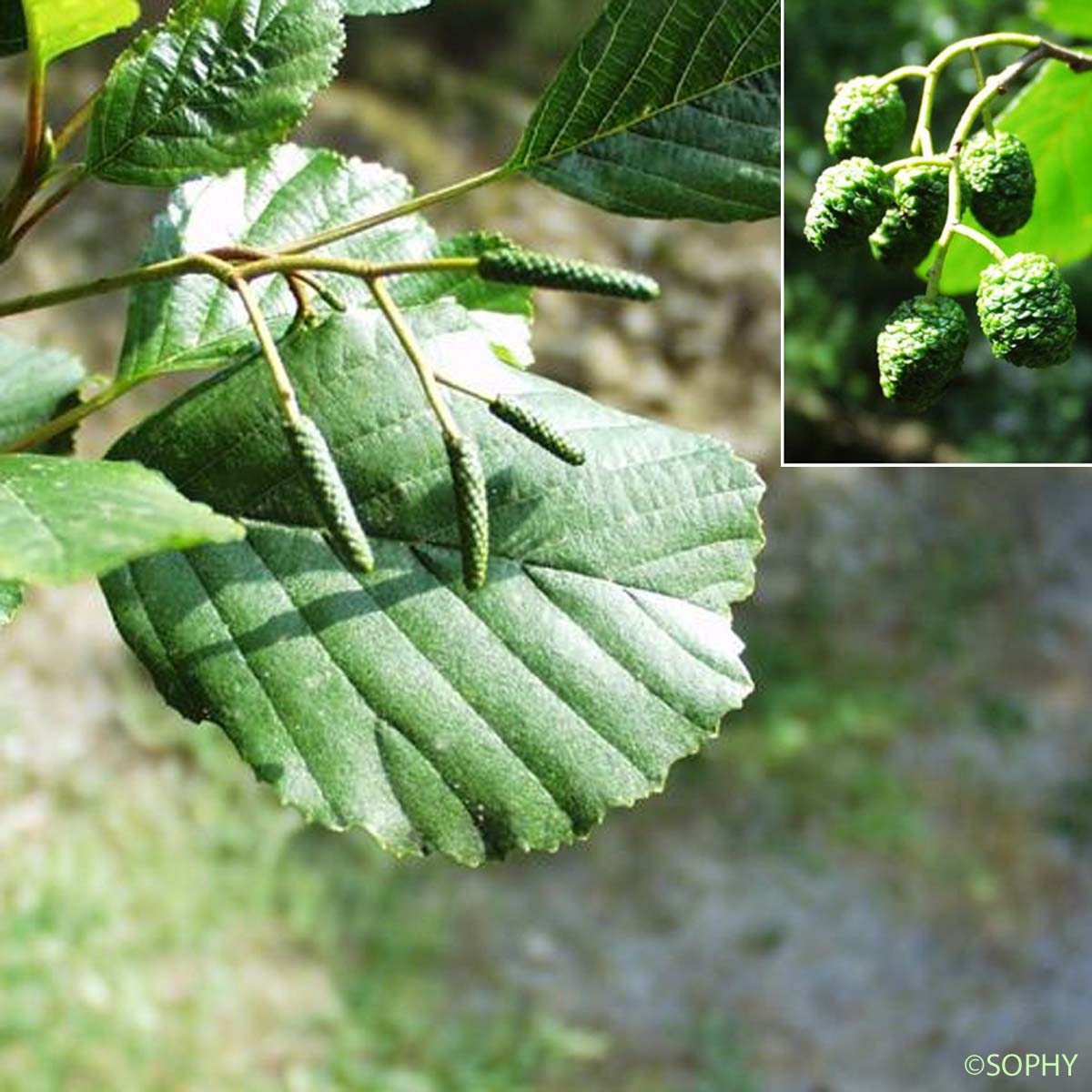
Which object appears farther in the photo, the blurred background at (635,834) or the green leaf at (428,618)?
the blurred background at (635,834)

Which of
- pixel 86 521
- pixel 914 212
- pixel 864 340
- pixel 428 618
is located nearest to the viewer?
pixel 86 521

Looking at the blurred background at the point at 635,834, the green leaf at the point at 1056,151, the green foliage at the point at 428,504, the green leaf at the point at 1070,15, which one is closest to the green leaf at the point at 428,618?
the green foliage at the point at 428,504

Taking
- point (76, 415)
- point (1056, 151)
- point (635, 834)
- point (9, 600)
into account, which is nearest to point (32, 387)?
point (76, 415)

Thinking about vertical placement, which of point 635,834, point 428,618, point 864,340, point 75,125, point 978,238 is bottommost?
point 635,834

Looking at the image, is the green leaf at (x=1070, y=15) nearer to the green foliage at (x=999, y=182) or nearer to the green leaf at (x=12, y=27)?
the green foliage at (x=999, y=182)

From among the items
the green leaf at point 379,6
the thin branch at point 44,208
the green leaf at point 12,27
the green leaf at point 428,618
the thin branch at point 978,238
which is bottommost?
the green leaf at point 428,618

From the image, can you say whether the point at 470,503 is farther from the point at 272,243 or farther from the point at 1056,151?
the point at 1056,151

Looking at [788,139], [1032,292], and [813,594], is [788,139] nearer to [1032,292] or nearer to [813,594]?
[813,594]
